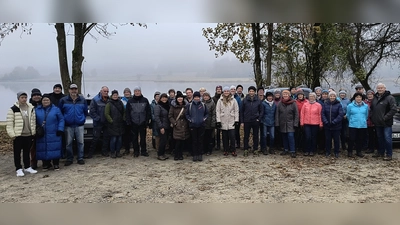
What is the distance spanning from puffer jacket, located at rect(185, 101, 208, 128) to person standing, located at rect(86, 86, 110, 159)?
2010 millimetres

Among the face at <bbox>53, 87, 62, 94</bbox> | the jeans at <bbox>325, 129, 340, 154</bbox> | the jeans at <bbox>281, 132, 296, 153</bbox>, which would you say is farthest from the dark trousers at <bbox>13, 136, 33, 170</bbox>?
the jeans at <bbox>325, 129, 340, 154</bbox>

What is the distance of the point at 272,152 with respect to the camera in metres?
7.86

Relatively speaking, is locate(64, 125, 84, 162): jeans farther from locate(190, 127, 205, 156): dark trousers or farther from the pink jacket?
the pink jacket

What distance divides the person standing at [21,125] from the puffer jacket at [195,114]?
328cm

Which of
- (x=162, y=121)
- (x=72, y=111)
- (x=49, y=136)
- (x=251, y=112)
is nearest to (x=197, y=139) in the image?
(x=162, y=121)

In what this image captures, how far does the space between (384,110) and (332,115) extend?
114cm

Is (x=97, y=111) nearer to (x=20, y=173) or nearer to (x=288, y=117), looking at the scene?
(x=20, y=173)

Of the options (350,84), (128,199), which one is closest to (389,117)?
(128,199)

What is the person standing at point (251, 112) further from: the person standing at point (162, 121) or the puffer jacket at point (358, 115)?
the puffer jacket at point (358, 115)

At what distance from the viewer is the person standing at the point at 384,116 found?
7.05m

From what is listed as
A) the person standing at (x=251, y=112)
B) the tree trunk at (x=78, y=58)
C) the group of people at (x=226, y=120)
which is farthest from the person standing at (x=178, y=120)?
the tree trunk at (x=78, y=58)

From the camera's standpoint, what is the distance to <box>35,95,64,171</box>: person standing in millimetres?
6254
